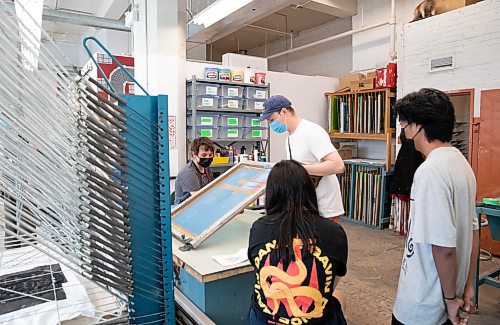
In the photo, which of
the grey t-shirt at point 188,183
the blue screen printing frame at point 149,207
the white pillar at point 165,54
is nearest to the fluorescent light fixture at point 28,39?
the blue screen printing frame at point 149,207

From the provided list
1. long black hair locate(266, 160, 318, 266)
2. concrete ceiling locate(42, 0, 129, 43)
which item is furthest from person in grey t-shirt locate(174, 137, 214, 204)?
concrete ceiling locate(42, 0, 129, 43)

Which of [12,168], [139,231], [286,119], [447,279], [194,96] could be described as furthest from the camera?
[194,96]

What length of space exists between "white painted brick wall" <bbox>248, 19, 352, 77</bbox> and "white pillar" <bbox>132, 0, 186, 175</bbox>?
3854 mm

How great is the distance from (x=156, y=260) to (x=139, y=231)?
102 mm

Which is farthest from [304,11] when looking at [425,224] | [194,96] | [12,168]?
[12,168]

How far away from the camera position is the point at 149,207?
996 millimetres

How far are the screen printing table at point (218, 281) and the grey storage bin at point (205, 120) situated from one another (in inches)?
110

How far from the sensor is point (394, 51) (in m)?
5.20

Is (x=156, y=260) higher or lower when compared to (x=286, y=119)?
lower

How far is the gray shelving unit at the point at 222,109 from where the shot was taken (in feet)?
14.7

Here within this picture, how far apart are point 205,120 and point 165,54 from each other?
0.94 m

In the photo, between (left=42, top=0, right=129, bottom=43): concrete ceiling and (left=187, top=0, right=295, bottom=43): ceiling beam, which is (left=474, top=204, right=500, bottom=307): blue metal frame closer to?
(left=187, top=0, right=295, bottom=43): ceiling beam

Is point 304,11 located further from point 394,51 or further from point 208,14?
point 208,14

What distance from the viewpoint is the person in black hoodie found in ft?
3.95
